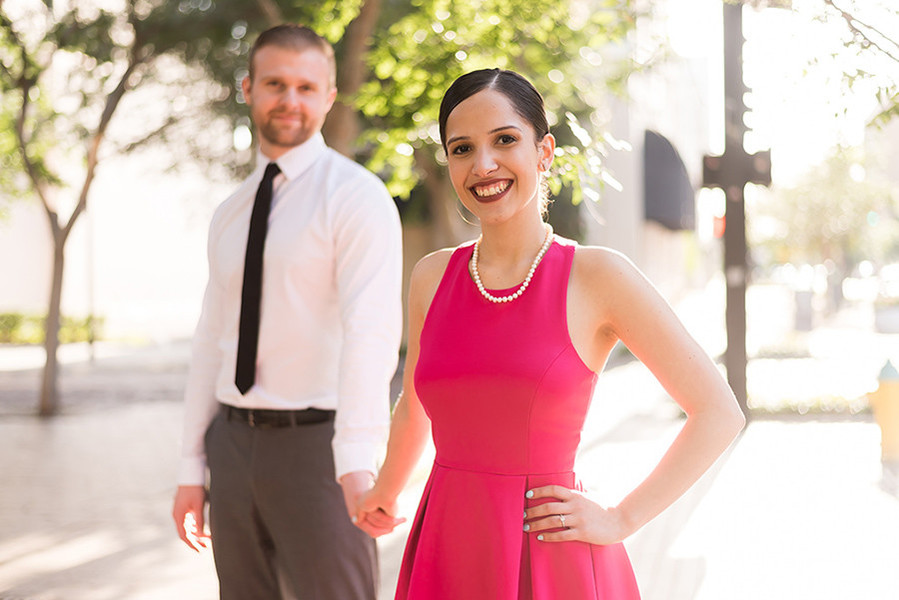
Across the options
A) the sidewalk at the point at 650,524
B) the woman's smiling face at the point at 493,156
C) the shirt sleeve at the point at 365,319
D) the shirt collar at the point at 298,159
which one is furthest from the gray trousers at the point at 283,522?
the sidewalk at the point at 650,524

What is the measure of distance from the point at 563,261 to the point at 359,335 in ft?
2.29

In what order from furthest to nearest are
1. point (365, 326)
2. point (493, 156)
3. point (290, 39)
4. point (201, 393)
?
1. point (201, 393)
2. point (290, 39)
3. point (365, 326)
4. point (493, 156)

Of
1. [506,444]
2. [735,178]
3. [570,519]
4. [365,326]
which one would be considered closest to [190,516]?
[365,326]

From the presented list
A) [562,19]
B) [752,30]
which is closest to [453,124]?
[752,30]

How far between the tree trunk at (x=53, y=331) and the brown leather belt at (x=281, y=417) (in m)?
12.6

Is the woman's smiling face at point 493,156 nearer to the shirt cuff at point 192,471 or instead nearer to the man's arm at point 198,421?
the man's arm at point 198,421

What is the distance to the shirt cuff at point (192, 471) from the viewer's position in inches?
121

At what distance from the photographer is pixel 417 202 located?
856 inches

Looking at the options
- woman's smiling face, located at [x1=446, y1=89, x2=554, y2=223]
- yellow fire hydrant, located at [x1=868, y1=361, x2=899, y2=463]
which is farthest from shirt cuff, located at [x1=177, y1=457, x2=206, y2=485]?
yellow fire hydrant, located at [x1=868, y1=361, x2=899, y2=463]

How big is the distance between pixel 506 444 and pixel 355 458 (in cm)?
58

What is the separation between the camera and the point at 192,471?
3.08 meters

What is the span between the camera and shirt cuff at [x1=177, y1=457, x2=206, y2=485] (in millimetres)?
3076

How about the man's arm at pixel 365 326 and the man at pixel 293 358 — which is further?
the man at pixel 293 358

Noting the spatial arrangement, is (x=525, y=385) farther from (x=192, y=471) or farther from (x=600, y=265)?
(x=192, y=471)
